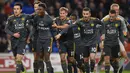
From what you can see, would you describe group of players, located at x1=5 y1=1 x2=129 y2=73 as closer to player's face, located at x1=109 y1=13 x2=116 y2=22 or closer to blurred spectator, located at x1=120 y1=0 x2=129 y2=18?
player's face, located at x1=109 y1=13 x2=116 y2=22

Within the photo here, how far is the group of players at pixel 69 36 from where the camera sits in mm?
16500

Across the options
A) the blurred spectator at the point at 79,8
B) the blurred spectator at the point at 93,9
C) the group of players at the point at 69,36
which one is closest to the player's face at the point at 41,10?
the group of players at the point at 69,36

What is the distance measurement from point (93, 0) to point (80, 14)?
5.29 ft

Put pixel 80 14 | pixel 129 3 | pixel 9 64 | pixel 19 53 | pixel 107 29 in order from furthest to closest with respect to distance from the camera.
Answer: pixel 129 3 → pixel 80 14 → pixel 9 64 → pixel 107 29 → pixel 19 53

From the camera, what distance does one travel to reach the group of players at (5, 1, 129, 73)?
16500mm

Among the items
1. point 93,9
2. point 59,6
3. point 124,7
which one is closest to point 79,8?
point 93,9

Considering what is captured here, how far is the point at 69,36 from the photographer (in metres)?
17.9

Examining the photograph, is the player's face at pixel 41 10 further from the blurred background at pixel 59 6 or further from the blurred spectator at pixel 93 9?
the blurred spectator at pixel 93 9

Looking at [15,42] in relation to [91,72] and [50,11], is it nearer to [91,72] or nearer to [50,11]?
[91,72]

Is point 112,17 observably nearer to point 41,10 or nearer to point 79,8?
point 41,10

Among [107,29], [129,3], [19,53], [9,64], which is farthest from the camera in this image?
[129,3]

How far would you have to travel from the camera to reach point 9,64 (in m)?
22.2

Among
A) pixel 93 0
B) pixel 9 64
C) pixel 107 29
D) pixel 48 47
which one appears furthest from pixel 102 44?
pixel 93 0

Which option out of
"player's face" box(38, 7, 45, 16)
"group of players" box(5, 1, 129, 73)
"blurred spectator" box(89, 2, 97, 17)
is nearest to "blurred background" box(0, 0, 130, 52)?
"blurred spectator" box(89, 2, 97, 17)
